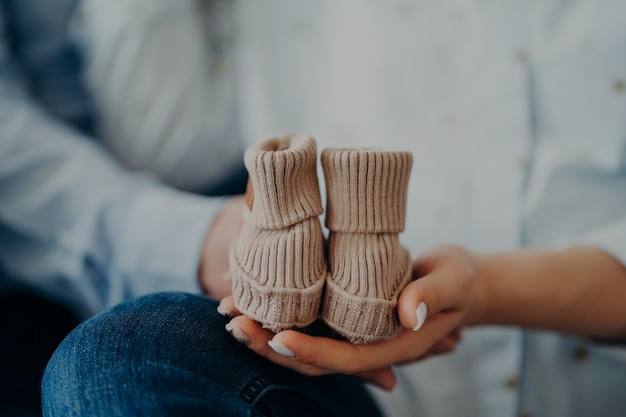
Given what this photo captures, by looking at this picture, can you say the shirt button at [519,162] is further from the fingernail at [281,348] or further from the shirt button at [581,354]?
the fingernail at [281,348]

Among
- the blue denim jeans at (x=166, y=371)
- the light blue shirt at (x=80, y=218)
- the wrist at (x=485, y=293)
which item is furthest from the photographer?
the light blue shirt at (x=80, y=218)

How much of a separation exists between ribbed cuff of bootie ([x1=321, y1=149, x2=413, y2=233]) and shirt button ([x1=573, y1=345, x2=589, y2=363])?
369 mm

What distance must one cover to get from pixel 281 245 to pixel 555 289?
0.35 m

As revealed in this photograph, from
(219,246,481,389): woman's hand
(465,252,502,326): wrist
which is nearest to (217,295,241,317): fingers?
(219,246,481,389): woman's hand

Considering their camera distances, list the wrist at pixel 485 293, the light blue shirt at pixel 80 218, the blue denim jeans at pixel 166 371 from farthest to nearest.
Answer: the light blue shirt at pixel 80 218 → the wrist at pixel 485 293 → the blue denim jeans at pixel 166 371

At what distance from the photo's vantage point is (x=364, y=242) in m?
0.38

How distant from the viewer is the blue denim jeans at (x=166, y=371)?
34 cm

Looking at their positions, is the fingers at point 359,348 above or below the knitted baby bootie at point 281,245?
below

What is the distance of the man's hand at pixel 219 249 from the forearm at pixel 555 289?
0.27 meters

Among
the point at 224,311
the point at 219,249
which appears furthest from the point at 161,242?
the point at 224,311

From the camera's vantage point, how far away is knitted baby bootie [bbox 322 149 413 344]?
369mm

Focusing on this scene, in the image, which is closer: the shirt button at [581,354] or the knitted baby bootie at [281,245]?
the knitted baby bootie at [281,245]

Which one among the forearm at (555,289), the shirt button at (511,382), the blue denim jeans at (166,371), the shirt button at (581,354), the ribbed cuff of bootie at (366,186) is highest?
the ribbed cuff of bootie at (366,186)

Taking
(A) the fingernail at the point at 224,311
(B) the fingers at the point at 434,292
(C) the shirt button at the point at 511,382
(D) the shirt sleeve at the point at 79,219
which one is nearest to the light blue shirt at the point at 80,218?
(D) the shirt sleeve at the point at 79,219
